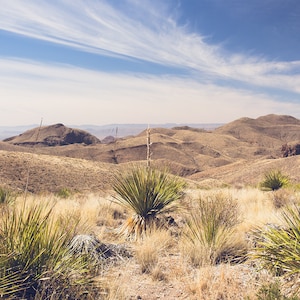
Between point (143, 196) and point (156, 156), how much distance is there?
76.9m

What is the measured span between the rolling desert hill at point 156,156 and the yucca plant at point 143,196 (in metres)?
0.68

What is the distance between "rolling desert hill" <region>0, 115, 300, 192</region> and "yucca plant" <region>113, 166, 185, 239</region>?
2.23 ft

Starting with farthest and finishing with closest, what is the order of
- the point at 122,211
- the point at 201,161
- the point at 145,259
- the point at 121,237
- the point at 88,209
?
the point at 201,161 < the point at 122,211 < the point at 88,209 < the point at 121,237 < the point at 145,259

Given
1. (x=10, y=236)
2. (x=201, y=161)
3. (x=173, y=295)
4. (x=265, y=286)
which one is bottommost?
(x=201, y=161)

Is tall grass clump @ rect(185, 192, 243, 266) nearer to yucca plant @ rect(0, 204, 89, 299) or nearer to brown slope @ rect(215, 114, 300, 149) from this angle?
yucca plant @ rect(0, 204, 89, 299)

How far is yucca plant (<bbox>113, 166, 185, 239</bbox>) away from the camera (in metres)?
6.51

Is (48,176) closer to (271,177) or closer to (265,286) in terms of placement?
(271,177)

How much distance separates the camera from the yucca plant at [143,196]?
6.51m

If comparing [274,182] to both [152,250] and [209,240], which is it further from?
[152,250]

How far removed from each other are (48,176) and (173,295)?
80.6 ft

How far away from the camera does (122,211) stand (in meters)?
9.61

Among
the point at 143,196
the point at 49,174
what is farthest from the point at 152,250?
the point at 49,174

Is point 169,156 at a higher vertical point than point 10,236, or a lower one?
lower

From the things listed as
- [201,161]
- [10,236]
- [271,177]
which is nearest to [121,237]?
[10,236]
